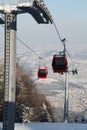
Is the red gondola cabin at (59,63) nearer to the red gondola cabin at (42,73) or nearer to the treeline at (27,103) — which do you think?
the red gondola cabin at (42,73)

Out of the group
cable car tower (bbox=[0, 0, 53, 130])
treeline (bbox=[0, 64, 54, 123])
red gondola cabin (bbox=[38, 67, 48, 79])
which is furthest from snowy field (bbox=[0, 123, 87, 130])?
treeline (bbox=[0, 64, 54, 123])

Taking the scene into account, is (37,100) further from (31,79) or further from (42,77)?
(42,77)

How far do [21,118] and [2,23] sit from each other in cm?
3348

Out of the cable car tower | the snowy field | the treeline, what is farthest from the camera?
the treeline

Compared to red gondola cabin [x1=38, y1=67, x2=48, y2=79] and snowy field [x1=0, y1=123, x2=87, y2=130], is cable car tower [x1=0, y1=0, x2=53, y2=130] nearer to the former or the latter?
snowy field [x1=0, y1=123, x2=87, y2=130]

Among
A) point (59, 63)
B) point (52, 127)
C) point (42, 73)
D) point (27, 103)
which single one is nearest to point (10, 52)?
point (59, 63)

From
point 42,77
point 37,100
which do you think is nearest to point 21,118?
point 37,100

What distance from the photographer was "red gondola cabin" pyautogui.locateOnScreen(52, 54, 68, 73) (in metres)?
34.5

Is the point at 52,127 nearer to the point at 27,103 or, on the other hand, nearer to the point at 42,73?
the point at 42,73

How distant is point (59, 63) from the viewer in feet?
113

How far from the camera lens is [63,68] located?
113 feet

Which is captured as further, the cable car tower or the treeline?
the treeline

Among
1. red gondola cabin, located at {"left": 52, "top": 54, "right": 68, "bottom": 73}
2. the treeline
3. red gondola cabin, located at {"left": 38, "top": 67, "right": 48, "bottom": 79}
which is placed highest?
red gondola cabin, located at {"left": 52, "top": 54, "right": 68, "bottom": 73}

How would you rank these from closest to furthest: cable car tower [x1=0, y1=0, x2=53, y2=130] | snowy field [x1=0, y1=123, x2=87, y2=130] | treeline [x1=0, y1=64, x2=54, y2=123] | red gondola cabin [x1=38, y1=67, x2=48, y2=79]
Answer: cable car tower [x1=0, y1=0, x2=53, y2=130]
snowy field [x1=0, y1=123, x2=87, y2=130]
red gondola cabin [x1=38, y1=67, x2=48, y2=79]
treeline [x1=0, y1=64, x2=54, y2=123]
